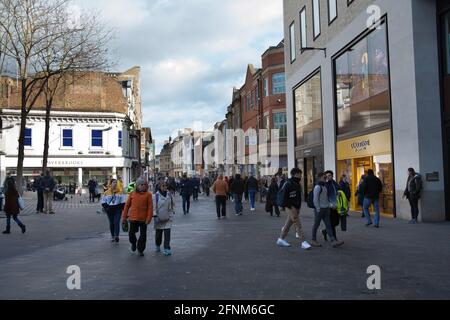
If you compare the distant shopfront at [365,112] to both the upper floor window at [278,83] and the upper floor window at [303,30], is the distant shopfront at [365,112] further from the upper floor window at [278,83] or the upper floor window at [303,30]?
Result: the upper floor window at [278,83]

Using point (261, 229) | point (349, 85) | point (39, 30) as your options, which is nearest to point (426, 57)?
point (349, 85)

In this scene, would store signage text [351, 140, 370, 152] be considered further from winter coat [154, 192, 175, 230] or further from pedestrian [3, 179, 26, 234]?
pedestrian [3, 179, 26, 234]

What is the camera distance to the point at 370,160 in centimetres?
1844

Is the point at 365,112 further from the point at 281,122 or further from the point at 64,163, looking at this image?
the point at 64,163

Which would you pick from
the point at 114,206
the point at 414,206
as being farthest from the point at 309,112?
the point at 114,206

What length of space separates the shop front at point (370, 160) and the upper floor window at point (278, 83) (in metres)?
19.5

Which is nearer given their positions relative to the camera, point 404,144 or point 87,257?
point 87,257

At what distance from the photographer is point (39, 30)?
24.6 metres

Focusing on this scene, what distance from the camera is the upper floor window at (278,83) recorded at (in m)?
40.3

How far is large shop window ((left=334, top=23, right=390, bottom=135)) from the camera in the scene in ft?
57.0

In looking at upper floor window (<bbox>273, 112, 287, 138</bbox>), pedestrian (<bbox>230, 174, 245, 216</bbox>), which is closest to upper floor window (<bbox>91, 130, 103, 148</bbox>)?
upper floor window (<bbox>273, 112, 287, 138</bbox>)
